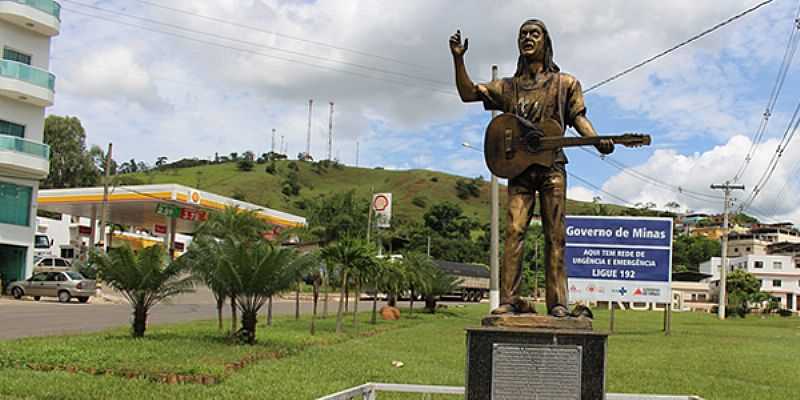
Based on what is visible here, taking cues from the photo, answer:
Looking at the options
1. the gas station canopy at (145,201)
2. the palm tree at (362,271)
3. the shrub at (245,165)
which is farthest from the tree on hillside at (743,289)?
the shrub at (245,165)

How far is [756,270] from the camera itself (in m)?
75.3

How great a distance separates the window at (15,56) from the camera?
3262cm

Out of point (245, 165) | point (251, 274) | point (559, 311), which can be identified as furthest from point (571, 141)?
point (245, 165)

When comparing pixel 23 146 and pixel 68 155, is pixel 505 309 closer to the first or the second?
pixel 23 146

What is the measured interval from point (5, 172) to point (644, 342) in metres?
26.3

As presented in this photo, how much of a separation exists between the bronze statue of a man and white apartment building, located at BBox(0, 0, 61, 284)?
98.8 ft

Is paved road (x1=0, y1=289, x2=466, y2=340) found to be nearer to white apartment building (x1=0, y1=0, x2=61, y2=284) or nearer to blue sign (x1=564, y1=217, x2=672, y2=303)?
white apartment building (x1=0, y1=0, x2=61, y2=284)

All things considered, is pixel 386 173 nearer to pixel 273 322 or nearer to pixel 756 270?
pixel 756 270

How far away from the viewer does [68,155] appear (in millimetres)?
67125

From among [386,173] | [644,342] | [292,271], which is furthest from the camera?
[386,173]

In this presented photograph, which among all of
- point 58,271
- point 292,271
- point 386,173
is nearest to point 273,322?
point 292,271

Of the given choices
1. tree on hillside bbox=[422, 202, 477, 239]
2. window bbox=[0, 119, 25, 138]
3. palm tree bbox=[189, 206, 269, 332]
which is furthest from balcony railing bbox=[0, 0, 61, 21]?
tree on hillside bbox=[422, 202, 477, 239]

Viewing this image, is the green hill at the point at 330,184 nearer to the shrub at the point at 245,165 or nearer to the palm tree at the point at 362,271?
the shrub at the point at 245,165

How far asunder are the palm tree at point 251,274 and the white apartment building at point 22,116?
20.4 m
